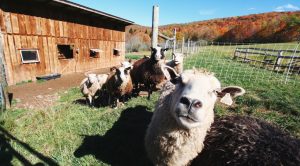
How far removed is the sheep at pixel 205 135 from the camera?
2.36m

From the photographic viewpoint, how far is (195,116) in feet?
7.36

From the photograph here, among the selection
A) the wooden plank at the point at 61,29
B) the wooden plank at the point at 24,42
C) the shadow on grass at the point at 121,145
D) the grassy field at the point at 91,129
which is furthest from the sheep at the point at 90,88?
the wooden plank at the point at 61,29

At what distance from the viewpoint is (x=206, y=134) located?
10.8 feet

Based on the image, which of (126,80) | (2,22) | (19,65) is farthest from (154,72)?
(2,22)

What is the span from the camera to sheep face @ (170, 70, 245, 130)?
88.0 inches

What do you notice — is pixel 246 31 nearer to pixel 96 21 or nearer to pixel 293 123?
pixel 96 21

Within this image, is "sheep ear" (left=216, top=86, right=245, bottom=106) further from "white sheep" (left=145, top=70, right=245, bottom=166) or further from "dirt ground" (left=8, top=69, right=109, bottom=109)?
"dirt ground" (left=8, top=69, right=109, bottom=109)

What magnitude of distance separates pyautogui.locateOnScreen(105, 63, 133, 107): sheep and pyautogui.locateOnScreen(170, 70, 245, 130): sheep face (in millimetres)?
3795

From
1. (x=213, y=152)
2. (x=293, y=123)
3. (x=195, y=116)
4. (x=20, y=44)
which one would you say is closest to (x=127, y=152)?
(x=213, y=152)

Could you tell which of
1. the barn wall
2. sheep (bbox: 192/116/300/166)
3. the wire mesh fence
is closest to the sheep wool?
sheep (bbox: 192/116/300/166)

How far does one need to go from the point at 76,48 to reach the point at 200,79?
42.5 ft

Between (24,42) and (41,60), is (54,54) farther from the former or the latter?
(24,42)

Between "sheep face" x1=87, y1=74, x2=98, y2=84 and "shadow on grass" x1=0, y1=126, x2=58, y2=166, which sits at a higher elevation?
"sheep face" x1=87, y1=74, x2=98, y2=84

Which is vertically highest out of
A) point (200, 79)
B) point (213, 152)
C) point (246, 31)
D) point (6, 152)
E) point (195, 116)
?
point (246, 31)
